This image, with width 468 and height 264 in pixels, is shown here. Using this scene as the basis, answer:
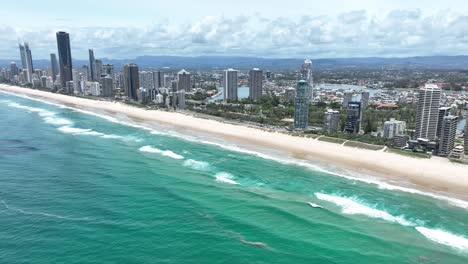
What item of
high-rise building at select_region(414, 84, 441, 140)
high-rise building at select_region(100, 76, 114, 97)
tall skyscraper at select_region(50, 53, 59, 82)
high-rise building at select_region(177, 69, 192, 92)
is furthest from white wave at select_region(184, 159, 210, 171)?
tall skyscraper at select_region(50, 53, 59, 82)

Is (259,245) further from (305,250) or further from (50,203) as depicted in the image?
(50,203)

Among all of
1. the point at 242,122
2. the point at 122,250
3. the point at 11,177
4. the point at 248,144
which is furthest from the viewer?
the point at 242,122

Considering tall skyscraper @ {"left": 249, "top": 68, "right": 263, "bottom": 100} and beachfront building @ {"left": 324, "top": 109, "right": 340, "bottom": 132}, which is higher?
tall skyscraper @ {"left": 249, "top": 68, "right": 263, "bottom": 100}

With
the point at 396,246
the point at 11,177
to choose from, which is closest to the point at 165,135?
the point at 11,177

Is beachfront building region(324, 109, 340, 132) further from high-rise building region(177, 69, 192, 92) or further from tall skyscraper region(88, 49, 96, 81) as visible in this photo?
tall skyscraper region(88, 49, 96, 81)

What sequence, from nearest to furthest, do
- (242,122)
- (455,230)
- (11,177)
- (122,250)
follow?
(122,250) → (455,230) → (11,177) → (242,122)

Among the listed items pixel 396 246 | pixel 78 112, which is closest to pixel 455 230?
pixel 396 246

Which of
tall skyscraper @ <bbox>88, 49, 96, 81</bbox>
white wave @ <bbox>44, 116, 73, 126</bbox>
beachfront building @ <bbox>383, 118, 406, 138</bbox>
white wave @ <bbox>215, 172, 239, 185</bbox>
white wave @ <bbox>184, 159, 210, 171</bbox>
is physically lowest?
white wave @ <bbox>215, 172, 239, 185</bbox>

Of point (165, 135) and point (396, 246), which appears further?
point (165, 135)
